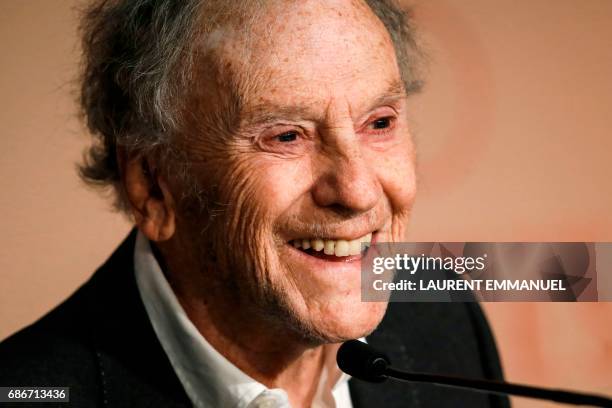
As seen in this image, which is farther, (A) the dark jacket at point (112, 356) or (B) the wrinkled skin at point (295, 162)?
(A) the dark jacket at point (112, 356)

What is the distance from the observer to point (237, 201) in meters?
1.42

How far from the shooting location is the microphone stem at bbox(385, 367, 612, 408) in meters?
0.89

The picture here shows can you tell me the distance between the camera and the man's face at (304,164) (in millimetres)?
1353

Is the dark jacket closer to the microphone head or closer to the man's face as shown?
the man's face

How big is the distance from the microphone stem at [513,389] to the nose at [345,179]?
0.99ft

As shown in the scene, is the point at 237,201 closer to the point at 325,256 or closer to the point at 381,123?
the point at 325,256

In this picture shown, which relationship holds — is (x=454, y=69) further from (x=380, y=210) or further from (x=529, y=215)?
(x=380, y=210)

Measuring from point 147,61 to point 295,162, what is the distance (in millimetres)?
353

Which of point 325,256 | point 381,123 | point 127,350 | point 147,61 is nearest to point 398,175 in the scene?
point 381,123

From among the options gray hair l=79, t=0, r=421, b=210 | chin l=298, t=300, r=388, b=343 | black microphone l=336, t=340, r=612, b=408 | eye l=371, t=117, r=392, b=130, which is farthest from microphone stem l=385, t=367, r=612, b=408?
gray hair l=79, t=0, r=421, b=210

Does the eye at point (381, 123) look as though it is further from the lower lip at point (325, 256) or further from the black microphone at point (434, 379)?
the black microphone at point (434, 379)

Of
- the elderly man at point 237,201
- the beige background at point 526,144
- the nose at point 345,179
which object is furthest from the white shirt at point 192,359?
the beige background at point 526,144

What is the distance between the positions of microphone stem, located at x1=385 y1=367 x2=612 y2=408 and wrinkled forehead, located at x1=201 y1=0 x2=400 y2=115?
49cm

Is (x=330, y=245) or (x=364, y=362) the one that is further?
(x=330, y=245)
